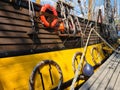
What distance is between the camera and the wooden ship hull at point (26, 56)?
3.97 metres

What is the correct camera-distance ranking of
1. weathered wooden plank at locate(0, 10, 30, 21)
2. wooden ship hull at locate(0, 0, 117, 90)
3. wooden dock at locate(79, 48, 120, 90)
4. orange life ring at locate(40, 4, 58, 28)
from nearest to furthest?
wooden ship hull at locate(0, 0, 117, 90)
weathered wooden plank at locate(0, 10, 30, 21)
wooden dock at locate(79, 48, 120, 90)
orange life ring at locate(40, 4, 58, 28)

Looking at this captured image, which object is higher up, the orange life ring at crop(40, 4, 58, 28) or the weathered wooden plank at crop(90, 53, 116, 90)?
the orange life ring at crop(40, 4, 58, 28)

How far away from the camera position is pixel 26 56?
180 inches

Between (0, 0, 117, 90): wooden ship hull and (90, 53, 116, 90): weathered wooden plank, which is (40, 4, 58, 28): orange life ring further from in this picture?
(90, 53, 116, 90): weathered wooden plank

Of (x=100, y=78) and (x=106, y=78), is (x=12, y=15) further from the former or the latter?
(x=106, y=78)

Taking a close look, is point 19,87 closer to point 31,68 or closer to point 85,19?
point 31,68

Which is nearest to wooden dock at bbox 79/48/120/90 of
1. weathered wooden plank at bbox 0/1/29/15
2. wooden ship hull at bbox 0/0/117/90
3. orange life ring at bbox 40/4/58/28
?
wooden ship hull at bbox 0/0/117/90

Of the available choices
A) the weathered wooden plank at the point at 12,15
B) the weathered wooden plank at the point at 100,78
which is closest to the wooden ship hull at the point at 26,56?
the weathered wooden plank at the point at 12,15

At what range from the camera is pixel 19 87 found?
3.90m

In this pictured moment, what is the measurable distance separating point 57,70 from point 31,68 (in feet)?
2.63

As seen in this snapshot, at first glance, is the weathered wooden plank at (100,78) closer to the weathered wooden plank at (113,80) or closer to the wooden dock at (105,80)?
the wooden dock at (105,80)

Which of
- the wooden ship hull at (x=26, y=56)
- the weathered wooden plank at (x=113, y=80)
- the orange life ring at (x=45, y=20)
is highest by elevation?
the orange life ring at (x=45, y=20)

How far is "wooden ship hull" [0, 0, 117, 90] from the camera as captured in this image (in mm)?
3971

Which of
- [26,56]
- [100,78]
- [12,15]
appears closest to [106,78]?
[100,78]
